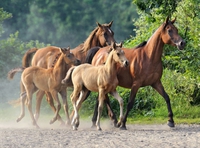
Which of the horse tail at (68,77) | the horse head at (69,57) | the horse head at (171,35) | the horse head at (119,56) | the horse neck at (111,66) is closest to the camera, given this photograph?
the horse head at (119,56)

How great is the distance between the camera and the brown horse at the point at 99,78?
15234mm

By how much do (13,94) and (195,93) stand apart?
8718mm

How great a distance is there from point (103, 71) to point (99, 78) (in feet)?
0.60

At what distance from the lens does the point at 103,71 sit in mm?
15484

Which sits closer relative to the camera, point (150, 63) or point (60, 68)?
point (150, 63)

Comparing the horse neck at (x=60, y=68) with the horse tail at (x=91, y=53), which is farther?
the horse tail at (x=91, y=53)

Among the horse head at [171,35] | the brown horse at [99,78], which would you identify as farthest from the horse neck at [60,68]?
the horse head at [171,35]

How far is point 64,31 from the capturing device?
4594cm

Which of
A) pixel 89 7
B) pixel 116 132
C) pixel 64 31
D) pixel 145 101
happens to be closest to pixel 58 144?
pixel 116 132

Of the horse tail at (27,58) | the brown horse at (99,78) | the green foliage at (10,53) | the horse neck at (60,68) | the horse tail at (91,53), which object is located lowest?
the brown horse at (99,78)

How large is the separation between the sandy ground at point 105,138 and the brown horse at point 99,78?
0.66m

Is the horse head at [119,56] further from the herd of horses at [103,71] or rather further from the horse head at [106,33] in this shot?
the horse head at [106,33]

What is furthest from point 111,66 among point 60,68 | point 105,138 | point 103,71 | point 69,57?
point 105,138

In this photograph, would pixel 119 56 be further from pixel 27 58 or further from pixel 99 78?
pixel 27 58
